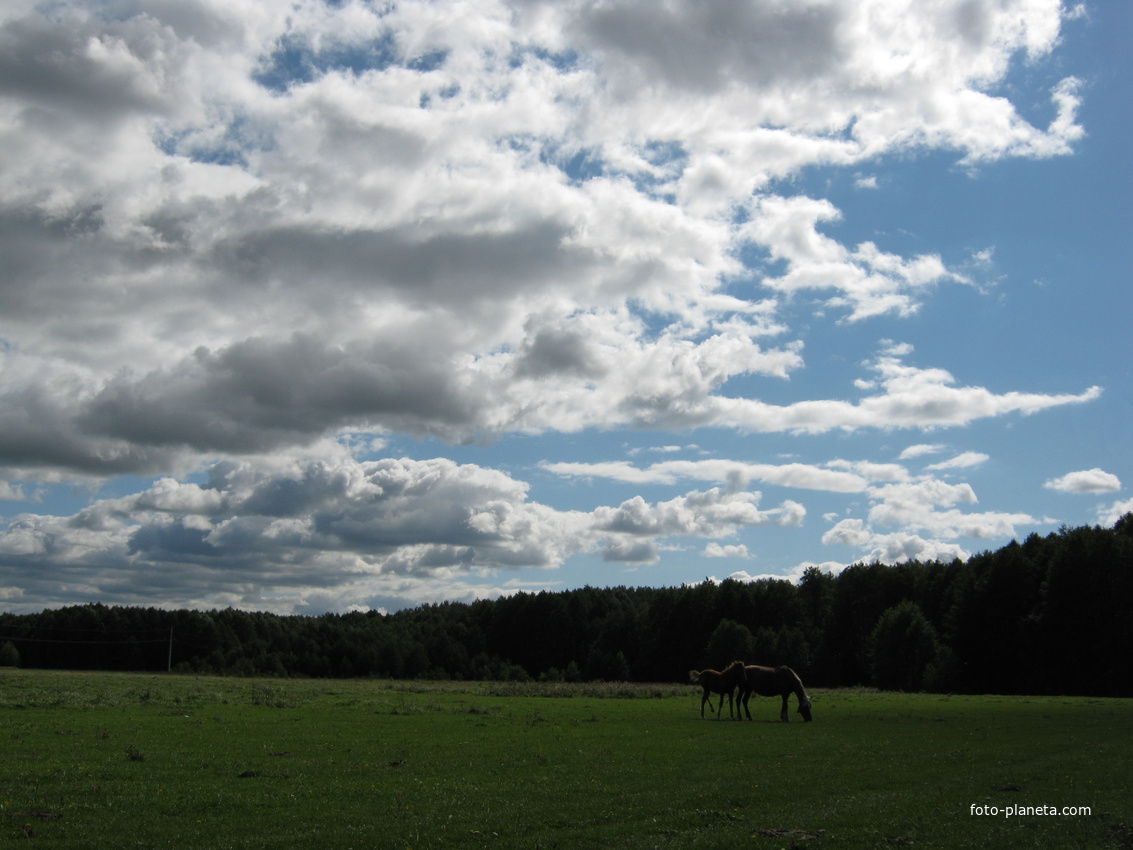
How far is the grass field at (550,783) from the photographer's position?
13.2 m

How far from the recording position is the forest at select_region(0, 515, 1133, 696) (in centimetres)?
8425

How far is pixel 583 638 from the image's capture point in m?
154

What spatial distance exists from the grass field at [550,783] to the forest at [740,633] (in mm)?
58939

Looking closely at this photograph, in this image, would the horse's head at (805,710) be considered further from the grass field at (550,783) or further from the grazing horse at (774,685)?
the grass field at (550,783)

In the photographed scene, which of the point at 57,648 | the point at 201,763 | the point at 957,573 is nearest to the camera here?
the point at 201,763

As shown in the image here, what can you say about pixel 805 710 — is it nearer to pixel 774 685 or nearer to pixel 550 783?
pixel 774 685

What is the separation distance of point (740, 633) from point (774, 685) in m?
76.9

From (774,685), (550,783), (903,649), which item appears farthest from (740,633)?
(550,783)

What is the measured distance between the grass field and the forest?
5894 centimetres

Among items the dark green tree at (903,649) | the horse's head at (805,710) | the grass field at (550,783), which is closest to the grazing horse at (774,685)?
the horse's head at (805,710)

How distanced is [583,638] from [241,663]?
200 ft

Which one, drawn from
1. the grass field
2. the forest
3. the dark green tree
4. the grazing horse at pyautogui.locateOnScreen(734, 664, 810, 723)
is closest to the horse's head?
the grazing horse at pyautogui.locateOnScreen(734, 664, 810, 723)

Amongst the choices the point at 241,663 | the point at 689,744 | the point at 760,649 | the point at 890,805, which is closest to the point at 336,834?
the point at 890,805

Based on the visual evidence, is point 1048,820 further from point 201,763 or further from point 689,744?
Answer: point 201,763
